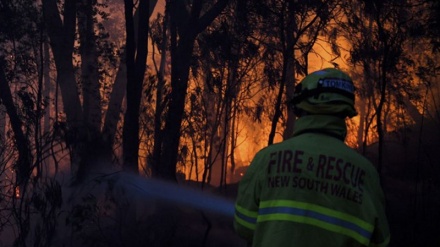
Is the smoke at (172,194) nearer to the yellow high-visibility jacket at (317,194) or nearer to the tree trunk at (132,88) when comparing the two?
the tree trunk at (132,88)

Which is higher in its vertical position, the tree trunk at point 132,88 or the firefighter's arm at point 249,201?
the tree trunk at point 132,88

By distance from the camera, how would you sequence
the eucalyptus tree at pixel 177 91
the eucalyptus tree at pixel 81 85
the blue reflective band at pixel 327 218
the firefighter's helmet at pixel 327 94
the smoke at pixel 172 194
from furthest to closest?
the eucalyptus tree at pixel 81 85
the eucalyptus tree at pixel 177 91
the smoke at pixel 172 194
the firefighter's helmet at pixel 327 94
the blue reflective band at pixel 327 218

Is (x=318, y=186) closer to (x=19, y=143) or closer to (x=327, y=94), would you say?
(x=327, y=94)

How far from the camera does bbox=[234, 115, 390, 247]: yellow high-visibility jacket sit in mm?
2414

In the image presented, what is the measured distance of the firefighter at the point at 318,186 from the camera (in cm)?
242

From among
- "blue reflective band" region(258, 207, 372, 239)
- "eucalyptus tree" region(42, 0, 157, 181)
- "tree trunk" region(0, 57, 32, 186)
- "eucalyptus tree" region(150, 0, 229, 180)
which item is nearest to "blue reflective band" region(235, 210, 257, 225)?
"blue reflective band" region(258, 207, 372, 239)

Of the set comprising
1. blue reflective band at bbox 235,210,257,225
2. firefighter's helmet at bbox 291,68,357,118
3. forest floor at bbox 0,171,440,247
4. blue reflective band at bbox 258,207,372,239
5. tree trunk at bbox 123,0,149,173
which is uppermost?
tree trunk at bbox 123,0,149,173

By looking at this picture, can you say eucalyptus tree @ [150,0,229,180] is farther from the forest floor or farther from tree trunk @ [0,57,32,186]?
tree trunk @ [0,57,32,186]

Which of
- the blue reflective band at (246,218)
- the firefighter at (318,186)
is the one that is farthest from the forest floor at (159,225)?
the firefighter at (318,186)

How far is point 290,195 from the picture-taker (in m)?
2.46

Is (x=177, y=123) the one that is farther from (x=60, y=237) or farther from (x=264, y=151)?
(x=264, y=151)

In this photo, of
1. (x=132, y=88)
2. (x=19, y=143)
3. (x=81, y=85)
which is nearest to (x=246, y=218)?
(x=132, y=88)

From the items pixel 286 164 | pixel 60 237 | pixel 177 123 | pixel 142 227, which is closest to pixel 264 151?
pixel 286 164

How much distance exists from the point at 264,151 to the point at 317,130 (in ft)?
0.75
